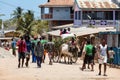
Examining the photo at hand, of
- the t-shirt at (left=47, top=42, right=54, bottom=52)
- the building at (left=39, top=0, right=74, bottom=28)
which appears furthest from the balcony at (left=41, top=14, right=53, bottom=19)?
the t-shirt at (left=47, top=42, right=54, bottom=52)

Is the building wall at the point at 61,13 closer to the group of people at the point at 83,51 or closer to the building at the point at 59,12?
the building at the point at 59,12

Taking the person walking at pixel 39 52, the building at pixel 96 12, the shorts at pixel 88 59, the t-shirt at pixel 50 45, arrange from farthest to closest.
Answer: the building at pixel 96 12 → the t-shirt at pixel 50 45 → the person walking at pixel 39 52 → the shorts at pixel 88 59

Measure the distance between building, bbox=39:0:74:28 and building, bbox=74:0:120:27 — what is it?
1328 centimetres

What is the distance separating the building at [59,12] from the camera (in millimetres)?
75438

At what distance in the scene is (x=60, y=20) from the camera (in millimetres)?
76000

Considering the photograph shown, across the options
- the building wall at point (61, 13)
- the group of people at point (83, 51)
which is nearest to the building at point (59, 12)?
the building wall at point (61, 13)

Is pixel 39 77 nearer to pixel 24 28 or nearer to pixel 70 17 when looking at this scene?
pixel 70 17

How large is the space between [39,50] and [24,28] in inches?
2386

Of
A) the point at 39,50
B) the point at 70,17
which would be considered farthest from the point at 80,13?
the point at 39,50

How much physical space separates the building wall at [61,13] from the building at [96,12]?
1350 cm

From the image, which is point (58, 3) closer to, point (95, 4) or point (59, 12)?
point (59, 12)

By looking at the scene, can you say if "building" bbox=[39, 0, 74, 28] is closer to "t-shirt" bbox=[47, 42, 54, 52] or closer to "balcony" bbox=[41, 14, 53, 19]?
"balcony" bbox=[41, 14, 53, 19]

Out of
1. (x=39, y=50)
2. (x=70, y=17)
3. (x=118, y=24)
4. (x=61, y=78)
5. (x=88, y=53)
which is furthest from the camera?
(x=70, y=17)

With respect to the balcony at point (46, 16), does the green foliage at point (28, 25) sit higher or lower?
lower
